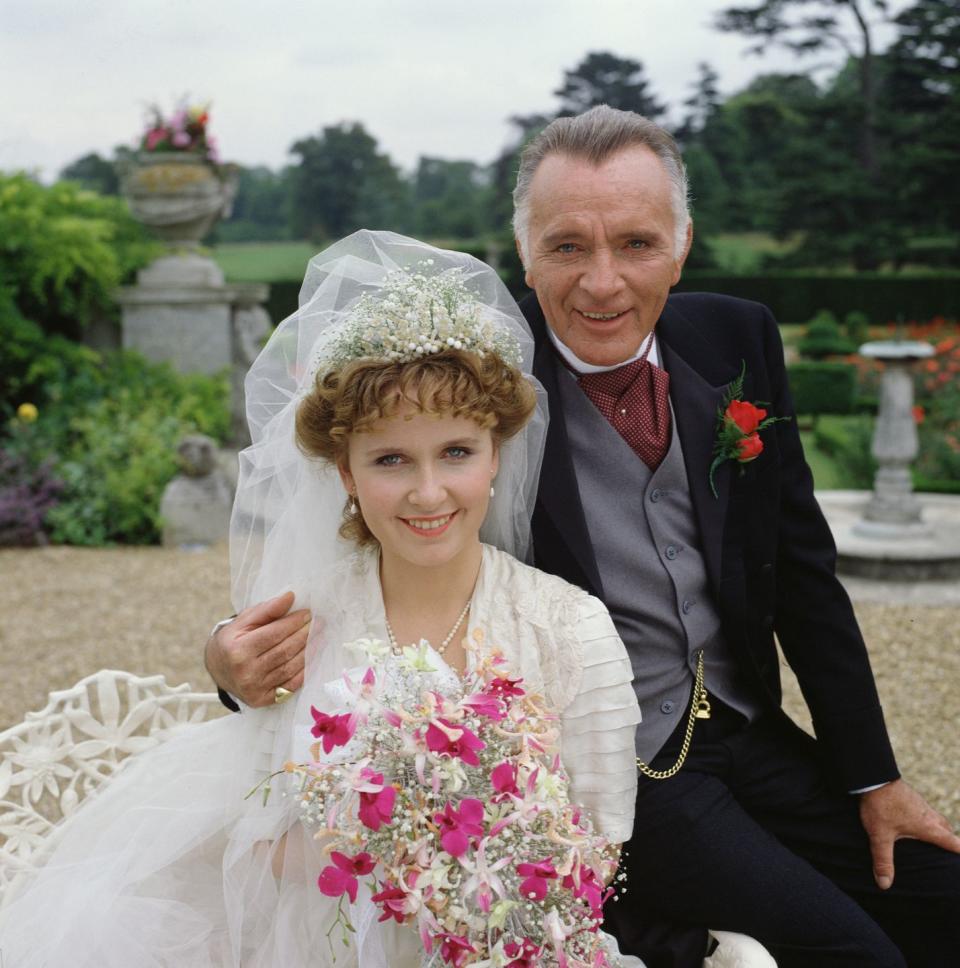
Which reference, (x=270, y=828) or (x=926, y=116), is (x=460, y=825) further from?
(x=926, y=116)

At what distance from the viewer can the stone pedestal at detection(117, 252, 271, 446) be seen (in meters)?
9.18

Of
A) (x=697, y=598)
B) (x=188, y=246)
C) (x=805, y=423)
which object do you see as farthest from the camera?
(x=805, y=423)

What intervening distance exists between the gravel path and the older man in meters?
1.78

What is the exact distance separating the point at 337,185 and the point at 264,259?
611 centimetres

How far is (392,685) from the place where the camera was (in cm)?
178

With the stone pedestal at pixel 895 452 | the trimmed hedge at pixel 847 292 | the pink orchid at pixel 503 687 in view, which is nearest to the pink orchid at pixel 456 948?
the pink orchid at pixel 503 687

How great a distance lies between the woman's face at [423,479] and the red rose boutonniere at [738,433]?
595mm

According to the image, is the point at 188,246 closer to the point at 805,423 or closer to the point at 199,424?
the point at 199,424

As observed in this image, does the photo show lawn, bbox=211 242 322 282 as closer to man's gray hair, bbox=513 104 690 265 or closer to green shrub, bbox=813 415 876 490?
green shrub, bbox=813 415 876 490

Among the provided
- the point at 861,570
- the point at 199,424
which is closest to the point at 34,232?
the point at 199,424

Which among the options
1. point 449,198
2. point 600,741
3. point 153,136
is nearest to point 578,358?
point 600,741

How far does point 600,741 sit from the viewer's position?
2016 millimetres

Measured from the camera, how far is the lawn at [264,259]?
22.3m

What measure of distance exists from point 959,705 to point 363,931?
3784 millimetres
